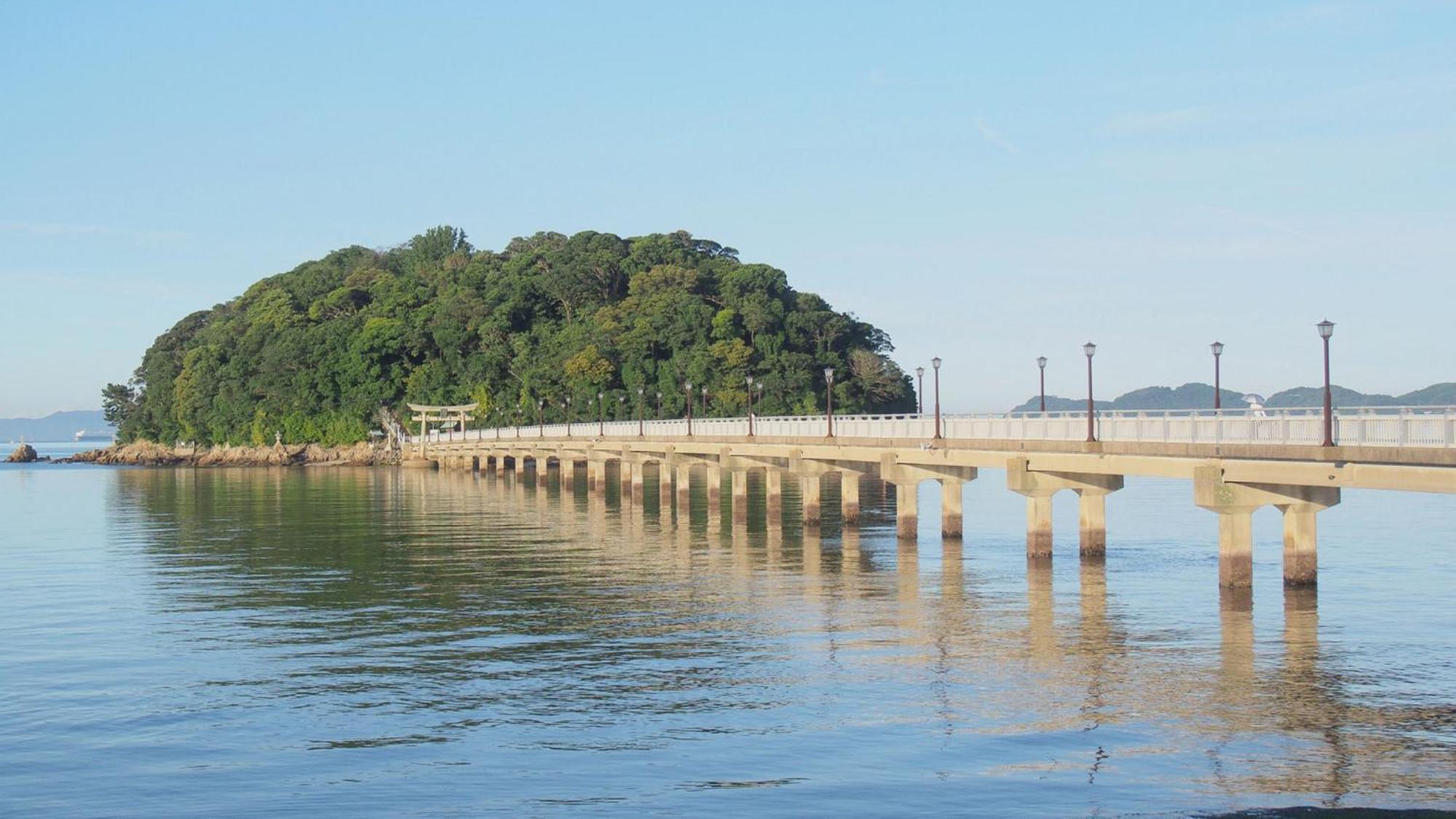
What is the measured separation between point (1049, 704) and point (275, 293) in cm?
18676

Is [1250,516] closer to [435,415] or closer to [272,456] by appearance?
[435,415]

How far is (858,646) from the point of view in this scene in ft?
98.5

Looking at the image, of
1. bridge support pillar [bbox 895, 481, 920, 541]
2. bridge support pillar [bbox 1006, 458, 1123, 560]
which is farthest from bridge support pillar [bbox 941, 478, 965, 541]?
bridge support pillar [bbox 1006, 458, 1123, 560]

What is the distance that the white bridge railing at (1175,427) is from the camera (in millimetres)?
30605

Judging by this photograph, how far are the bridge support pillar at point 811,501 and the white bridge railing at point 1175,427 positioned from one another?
6.13 ft

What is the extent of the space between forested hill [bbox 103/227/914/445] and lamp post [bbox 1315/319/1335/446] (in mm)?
105038

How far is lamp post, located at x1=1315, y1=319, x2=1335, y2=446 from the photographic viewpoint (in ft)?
106

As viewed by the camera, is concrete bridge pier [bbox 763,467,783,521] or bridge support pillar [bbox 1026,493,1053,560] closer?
bridge support pillar [bbox 1026,493,1053,560]

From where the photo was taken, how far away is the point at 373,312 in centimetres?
18575

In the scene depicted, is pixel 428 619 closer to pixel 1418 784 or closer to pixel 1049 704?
pixel 1049 704

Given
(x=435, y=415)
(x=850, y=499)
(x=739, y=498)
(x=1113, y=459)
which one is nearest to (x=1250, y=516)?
(x=1113, y=459)

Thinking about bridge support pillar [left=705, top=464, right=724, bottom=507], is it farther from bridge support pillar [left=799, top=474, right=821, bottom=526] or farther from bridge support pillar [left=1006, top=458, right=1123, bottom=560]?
bridge support pillar [left=1006, top=458, right=1123, bottom=560]

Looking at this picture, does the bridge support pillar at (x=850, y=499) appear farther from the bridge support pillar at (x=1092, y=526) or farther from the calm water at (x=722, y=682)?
the bridge support pillar at (x=1092, y=526)

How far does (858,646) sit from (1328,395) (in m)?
11.7
